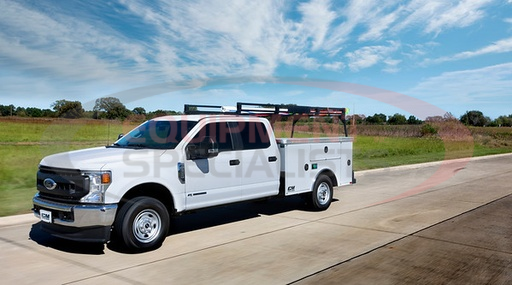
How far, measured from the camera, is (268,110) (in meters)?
9.24

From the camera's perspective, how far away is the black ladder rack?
8812mm

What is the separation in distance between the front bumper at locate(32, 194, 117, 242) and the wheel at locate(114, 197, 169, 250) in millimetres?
179

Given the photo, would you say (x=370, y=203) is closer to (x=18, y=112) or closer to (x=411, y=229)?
(x=411, y=229)

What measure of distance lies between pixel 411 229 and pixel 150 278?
4.90 metres

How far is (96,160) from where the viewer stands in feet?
20.4

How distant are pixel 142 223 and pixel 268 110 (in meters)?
3.87

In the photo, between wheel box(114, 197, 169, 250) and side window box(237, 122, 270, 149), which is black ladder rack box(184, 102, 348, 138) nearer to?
side window box(237, 122, 270, 149)

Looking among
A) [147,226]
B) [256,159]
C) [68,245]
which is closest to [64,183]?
[68,245]

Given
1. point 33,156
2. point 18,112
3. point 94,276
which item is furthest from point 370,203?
point 18,112

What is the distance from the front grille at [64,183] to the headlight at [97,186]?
0.17ft

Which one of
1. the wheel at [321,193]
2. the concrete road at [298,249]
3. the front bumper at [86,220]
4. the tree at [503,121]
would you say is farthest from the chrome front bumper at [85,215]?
the tree at [503,121]

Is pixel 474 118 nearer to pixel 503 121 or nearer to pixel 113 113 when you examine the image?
pixel 503 121

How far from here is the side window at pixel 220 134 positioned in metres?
7.55

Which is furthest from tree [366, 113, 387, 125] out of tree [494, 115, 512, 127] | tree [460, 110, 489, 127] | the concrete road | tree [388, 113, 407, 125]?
the concrete road
